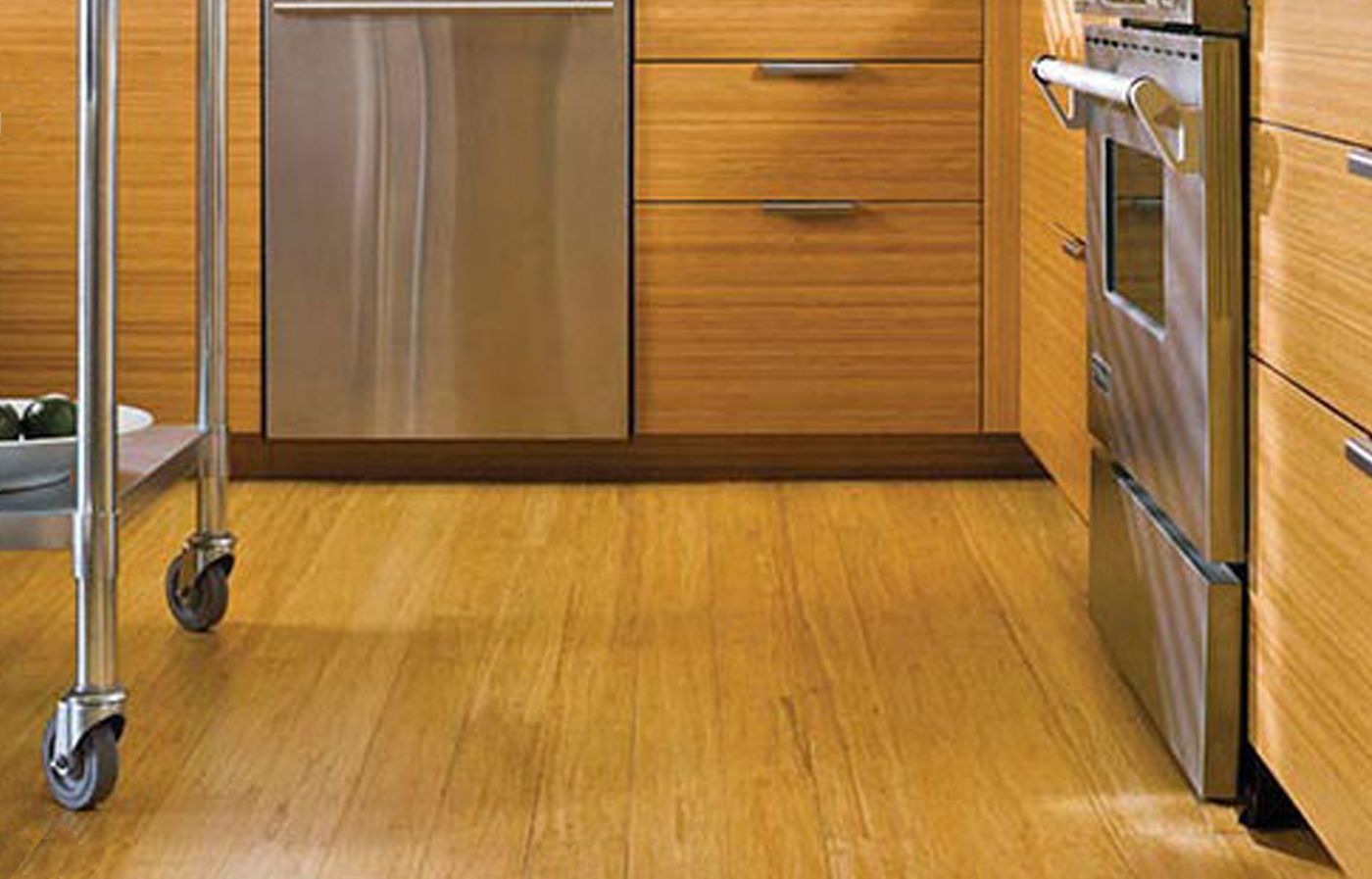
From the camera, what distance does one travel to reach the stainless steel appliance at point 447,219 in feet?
13.8

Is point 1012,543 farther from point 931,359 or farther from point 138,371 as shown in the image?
point 138,371

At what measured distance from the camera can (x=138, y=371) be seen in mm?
4305

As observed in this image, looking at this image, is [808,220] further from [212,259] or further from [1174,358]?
[1174,358]

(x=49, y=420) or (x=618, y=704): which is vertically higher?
(x=49, y=420)

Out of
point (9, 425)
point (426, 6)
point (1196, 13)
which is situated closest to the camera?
point (1196, 13)

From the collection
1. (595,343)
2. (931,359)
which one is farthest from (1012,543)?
(595,343)

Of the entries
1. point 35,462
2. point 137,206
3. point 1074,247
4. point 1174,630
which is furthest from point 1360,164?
point 137,206

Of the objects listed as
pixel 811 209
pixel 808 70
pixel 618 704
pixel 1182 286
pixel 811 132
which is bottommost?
pixel 618 704

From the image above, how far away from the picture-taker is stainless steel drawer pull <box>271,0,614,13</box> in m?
4.18

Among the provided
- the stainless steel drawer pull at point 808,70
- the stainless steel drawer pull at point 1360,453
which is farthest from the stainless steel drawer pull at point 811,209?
the stainless steel drawer pull at point 1360,453

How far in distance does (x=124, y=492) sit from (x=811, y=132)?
1801 mm

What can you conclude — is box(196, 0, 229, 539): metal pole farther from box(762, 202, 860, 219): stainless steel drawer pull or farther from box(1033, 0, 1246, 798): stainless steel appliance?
box(762, 202, 860, 219): stainless steel drawer pull

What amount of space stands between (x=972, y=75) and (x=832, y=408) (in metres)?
0.59

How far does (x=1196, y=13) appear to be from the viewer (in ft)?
8.19
